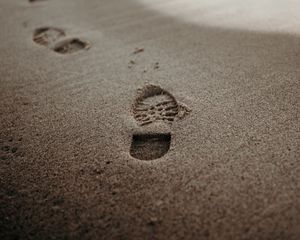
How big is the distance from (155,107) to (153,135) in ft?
0.72

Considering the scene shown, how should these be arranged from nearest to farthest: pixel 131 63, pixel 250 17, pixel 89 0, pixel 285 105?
pixel 285 105 → pixel 131 63 → pixel 250 17 → pixel 89 0

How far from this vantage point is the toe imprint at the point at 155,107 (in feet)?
5.20

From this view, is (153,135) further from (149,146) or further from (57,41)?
(57,41)

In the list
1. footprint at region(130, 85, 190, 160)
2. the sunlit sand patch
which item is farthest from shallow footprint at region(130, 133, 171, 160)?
the sunlit sand patch

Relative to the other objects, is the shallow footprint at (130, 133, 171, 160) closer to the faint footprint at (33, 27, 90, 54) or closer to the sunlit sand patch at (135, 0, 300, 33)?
the faint footprint at (33, 27, 90, 54)

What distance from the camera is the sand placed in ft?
3.82

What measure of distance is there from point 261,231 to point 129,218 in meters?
0.48

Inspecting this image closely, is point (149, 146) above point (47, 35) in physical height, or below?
below

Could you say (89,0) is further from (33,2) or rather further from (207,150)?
(207,150)

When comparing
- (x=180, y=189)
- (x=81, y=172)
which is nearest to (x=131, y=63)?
(x=81, y=172)

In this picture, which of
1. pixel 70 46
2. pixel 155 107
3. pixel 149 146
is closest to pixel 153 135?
pixel 149 146

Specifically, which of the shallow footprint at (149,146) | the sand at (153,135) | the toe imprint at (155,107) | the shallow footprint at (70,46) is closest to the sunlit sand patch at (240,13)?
the sand at (153,135)

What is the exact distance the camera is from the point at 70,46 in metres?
2.33

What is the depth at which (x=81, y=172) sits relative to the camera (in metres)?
1.37
